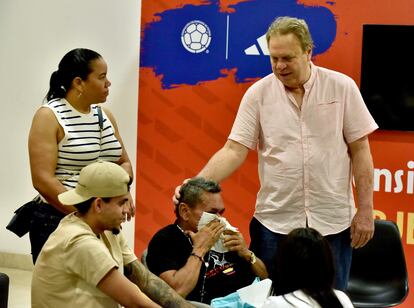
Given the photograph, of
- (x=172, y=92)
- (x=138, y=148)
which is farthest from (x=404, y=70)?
(x=138, y=148)

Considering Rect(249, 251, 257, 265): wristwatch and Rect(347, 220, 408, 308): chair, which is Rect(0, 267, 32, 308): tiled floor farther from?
Rect(249, 251, 257, 265): wristwatch

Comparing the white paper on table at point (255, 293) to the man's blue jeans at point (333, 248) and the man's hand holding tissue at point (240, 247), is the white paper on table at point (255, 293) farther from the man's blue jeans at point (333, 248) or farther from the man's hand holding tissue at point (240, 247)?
the man's blue jeans at point (333, 248)

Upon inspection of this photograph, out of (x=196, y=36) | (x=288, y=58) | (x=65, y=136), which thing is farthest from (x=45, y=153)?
(x=196, y=36)

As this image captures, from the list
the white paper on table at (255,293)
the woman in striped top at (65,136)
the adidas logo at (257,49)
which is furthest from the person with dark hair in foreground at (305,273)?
the adidas logo at (257,49)

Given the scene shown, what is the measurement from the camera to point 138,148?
5.50 m

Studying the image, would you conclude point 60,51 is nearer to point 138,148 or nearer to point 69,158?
point 138,148

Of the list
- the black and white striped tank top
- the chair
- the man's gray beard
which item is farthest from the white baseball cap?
the chair

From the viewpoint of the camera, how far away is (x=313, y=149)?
11.6ft

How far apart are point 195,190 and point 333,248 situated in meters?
0.69

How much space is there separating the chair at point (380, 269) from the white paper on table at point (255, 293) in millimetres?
1387

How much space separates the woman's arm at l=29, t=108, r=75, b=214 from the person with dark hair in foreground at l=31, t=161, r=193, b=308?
803 mm

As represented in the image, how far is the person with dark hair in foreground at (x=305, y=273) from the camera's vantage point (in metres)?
2.46

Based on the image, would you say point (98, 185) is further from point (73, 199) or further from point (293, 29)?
point (293, 29)

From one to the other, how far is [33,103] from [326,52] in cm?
220
